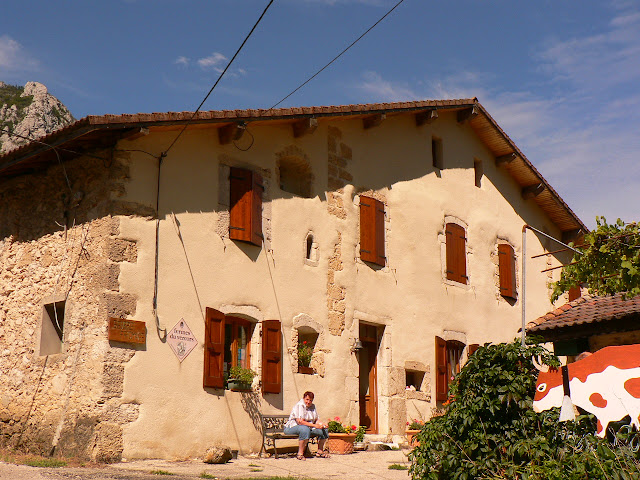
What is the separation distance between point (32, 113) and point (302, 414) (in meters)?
28.0

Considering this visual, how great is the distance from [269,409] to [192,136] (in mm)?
4054

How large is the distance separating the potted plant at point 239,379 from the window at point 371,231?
329cm

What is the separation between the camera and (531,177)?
17531 mm

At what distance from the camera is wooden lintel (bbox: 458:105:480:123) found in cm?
1593

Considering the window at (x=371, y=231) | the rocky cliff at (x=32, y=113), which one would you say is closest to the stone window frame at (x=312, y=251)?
the window at (x=371, y=231)

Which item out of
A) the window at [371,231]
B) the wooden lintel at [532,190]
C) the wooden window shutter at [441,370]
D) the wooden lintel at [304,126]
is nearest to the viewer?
the wooden lintel at [304,126]

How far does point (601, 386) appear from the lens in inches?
274

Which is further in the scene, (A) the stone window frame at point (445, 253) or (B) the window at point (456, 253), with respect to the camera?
(B) the window at point (456, 253)

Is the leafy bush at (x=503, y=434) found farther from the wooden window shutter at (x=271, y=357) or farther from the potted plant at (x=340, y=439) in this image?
the wooden window shutter at (x=271, y=357)

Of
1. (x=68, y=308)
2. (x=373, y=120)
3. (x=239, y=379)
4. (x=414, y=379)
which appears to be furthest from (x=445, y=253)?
(x=68, y=308)

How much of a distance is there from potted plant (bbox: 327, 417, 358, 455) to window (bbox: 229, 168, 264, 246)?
291 centimetres

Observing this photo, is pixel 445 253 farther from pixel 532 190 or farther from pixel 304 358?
pixel 304 358

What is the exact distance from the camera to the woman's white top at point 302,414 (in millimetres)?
Result: 10789

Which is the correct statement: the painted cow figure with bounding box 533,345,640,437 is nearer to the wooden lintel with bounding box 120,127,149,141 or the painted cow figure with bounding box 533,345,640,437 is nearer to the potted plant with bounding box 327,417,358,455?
the potted plant with bounding box 327,417,358,455
